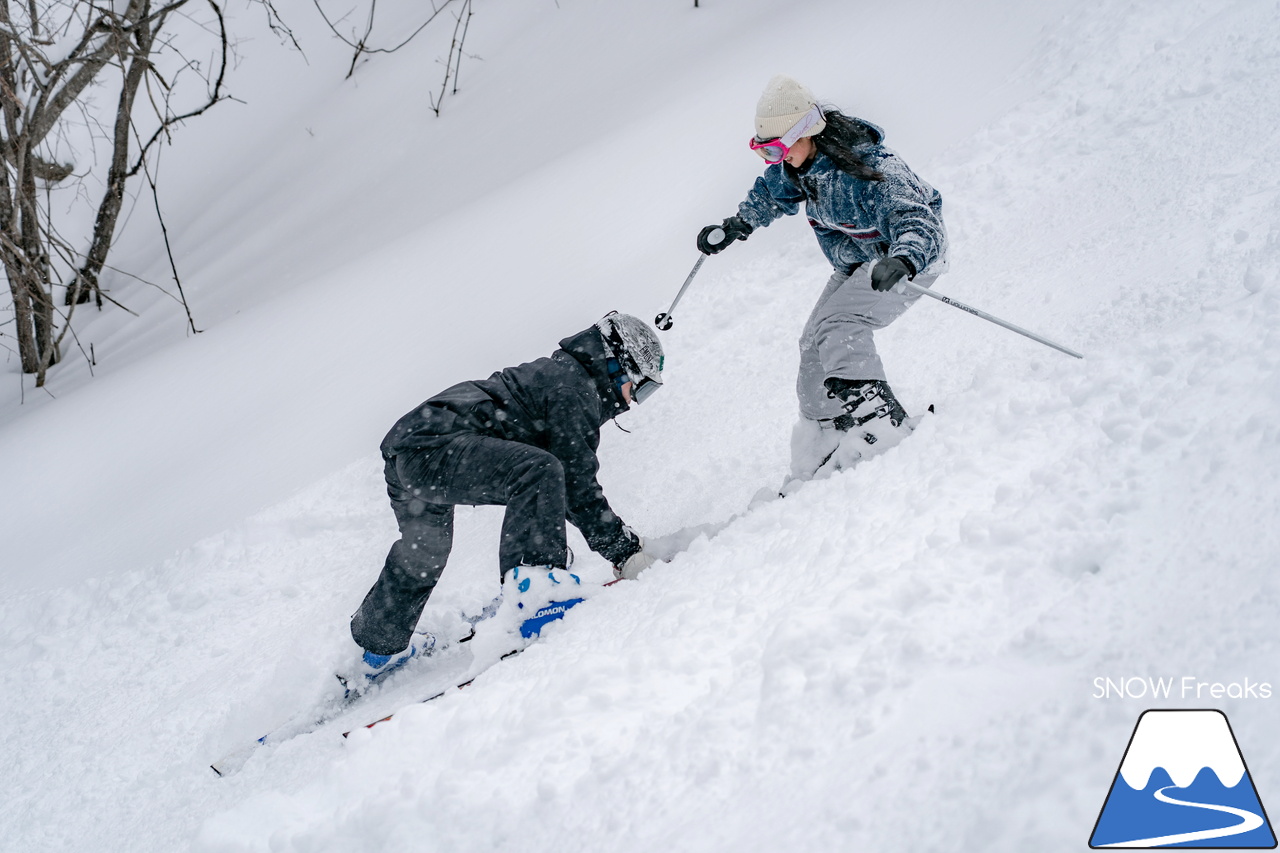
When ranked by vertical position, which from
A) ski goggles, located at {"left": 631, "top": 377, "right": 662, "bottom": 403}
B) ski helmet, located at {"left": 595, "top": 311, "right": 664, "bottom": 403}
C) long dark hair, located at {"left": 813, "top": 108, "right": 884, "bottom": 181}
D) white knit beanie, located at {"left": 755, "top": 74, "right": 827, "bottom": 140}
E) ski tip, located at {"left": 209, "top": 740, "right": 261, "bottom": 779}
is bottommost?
ski tip, located at {"left": 209, "top": 740, "right": 261, "bottom": 779}

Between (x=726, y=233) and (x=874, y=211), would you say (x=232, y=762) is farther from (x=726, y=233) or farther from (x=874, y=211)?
(x=874, y=211)

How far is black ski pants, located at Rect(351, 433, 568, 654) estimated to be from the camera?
2.73m

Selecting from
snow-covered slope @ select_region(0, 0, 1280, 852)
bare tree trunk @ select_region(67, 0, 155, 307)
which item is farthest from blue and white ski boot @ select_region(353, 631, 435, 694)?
bare tree trunk @ select_region(67, 0, 155, 307)

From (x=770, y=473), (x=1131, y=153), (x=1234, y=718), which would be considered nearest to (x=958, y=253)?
(x=1131, y=153)

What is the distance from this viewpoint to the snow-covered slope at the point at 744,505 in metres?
1.62

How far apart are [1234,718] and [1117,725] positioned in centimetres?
19

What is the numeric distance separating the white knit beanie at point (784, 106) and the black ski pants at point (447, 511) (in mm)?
1450

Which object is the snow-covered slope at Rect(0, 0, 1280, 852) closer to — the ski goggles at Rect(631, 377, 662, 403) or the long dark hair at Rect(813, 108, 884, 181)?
the ski goggles at Rect(631, 377, 662, 403)

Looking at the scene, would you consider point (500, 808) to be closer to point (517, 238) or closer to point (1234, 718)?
point (1234, 718)

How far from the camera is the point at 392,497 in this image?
3.13 meters

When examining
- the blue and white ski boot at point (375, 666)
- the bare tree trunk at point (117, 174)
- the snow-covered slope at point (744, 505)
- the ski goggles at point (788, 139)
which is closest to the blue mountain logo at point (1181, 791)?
the snow-covered slope at point (744, 505)

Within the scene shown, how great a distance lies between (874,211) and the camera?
A: 9.84ft

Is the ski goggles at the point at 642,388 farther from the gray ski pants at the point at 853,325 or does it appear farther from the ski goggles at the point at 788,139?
the ski goggles at the point at 788,139

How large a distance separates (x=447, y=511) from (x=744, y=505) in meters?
1.40
